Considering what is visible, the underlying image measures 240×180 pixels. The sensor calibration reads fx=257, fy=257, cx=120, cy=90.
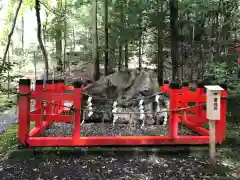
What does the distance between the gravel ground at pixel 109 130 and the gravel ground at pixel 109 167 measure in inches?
44.8

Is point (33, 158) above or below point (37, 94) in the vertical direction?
below

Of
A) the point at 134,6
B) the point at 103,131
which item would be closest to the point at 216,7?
the point at 134,6

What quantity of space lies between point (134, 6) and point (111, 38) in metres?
2.15

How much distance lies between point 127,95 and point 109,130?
1.04 meters

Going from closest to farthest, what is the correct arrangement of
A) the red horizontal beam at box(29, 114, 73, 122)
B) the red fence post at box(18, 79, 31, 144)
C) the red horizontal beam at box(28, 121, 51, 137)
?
the red fence post at box(18, 79, 31, 144)
the red horizontal beam at box(29, 114, 73, 122)
the red horizontal beam at box(28, 121, 51, 137)

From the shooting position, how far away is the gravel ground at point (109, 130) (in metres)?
5.30

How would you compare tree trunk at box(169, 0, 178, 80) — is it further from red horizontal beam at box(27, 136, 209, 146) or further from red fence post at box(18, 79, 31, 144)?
red fence post at box(18, 79, 31, 144)

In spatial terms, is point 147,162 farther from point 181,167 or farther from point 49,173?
point 49,173

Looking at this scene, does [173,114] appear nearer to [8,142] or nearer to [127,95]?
[127,95]

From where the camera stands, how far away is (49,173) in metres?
3.56

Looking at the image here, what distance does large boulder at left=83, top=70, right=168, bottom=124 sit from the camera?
20.0 ft

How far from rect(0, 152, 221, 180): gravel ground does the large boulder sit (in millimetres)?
1949

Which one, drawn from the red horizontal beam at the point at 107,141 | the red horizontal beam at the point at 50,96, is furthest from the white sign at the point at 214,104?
the red horizontal beam at the point at 50,96

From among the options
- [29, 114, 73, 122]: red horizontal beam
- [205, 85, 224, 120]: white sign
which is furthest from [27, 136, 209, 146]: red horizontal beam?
[205, 85, 224, 120]: white sign
